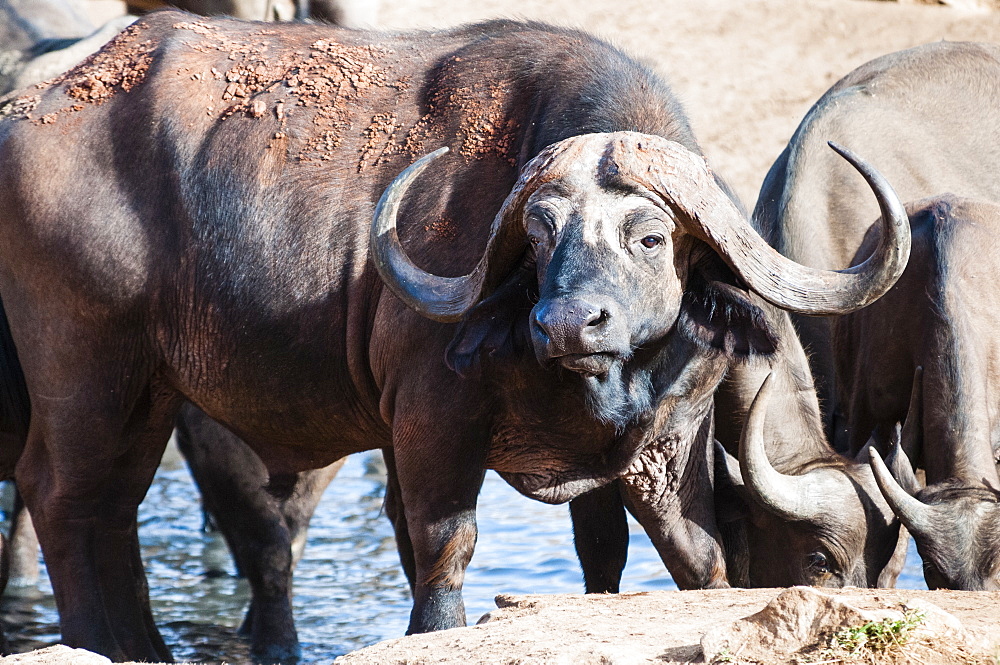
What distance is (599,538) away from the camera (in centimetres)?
617

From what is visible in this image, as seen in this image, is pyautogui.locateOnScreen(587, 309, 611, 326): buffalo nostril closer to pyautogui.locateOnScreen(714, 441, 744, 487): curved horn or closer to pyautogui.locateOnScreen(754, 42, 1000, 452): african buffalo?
pyautogui.locateOnScreen(714, 441, 744, 487): curved horn

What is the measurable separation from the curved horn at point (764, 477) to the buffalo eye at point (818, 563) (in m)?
0.20

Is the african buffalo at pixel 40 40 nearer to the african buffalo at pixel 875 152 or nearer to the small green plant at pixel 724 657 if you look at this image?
the african buffalo at pixel 875 152

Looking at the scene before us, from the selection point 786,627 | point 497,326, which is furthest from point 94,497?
point 786,627

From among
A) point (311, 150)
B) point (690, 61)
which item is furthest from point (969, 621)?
point (690, 61)

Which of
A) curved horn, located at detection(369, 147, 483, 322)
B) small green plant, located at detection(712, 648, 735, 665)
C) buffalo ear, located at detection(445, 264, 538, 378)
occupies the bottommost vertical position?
small green plant, located at detection(712, 648, 735, 665)

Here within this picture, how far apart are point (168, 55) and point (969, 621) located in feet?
12.7

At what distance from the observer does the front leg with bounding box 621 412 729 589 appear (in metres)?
5.53

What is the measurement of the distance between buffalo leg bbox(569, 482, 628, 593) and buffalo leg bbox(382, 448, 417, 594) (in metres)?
0.96

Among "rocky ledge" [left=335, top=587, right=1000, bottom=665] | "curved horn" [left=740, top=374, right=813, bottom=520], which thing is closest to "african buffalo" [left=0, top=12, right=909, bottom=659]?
"curved horn" [left=740, top=374, right=813, bottom=520]

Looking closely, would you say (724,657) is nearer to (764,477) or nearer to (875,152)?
(764,477)

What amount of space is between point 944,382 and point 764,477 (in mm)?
1091

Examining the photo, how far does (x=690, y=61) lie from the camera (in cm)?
1639

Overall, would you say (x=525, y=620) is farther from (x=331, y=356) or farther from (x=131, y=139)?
(x=131, y=139)
